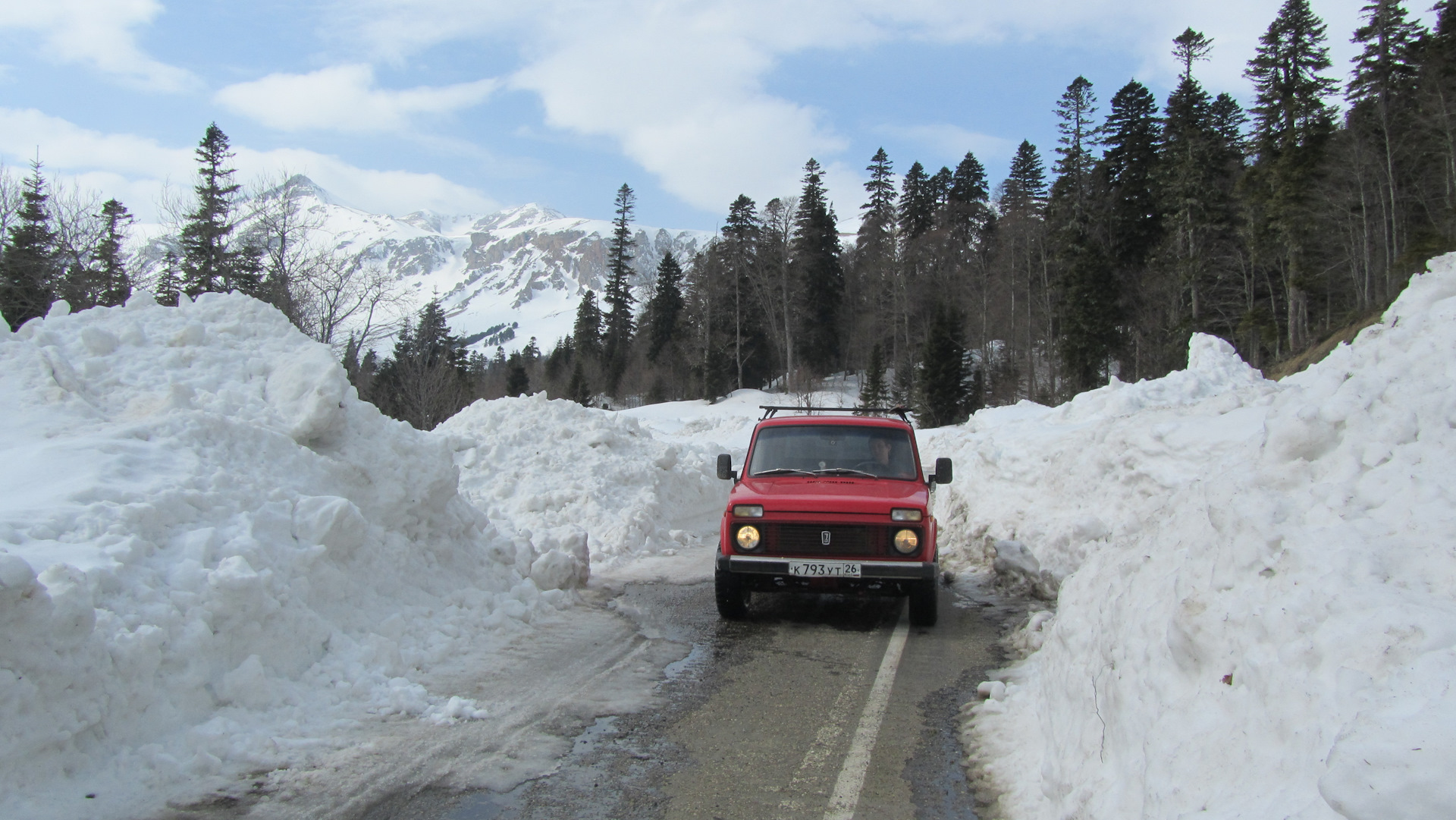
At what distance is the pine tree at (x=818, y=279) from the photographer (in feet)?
214

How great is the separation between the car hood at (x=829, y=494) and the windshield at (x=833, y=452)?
0.18 m

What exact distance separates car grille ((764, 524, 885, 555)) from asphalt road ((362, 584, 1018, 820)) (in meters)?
0.70

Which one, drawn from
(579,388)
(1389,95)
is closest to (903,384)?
(579,388)

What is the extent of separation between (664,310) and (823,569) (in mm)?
66302

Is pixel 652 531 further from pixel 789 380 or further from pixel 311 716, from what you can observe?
pixel 789 380

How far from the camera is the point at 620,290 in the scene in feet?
259

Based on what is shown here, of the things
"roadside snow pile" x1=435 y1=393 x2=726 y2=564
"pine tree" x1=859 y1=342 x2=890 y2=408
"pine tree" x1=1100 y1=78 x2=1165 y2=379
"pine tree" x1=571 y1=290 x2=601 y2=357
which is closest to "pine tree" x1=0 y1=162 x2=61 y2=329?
"roadside snow pile" x1=435 y1=393 x2=726 y2=564

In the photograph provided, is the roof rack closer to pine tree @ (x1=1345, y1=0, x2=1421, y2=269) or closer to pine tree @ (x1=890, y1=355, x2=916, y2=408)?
pine tree @ (x1=1345, y1=0, x2=1421, y2=269)

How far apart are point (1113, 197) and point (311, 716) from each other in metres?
54.0

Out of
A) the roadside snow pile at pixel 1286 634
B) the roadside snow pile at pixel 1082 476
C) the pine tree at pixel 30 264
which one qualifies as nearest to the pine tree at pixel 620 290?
the pine tree at pixel 30 264

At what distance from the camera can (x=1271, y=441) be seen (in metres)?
3.86

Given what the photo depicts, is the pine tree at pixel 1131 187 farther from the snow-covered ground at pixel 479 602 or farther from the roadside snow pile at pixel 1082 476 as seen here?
the snow-covered ground at pixel 479 602

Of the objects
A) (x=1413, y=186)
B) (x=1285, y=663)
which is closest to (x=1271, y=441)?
(x=1285, y=663)

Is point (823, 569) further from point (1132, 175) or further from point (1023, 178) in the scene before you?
point (1023, 178)
